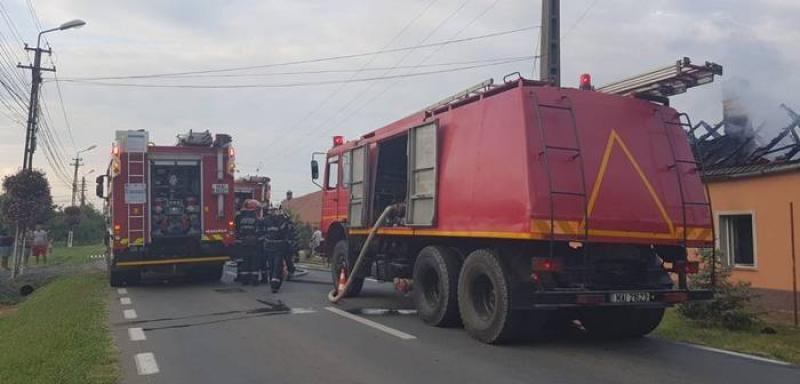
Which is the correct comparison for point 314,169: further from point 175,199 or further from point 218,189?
point 175,199

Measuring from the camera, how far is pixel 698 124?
50.6 feet

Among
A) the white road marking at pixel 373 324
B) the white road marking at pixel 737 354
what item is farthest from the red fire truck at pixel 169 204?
the white road marking at pixel 737 354

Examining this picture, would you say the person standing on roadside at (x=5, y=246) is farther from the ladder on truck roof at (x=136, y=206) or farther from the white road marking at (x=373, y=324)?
the white road marking at (x=373, y=324)

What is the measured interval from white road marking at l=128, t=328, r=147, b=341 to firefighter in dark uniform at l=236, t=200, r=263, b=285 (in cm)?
592

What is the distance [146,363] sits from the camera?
22.7 ft

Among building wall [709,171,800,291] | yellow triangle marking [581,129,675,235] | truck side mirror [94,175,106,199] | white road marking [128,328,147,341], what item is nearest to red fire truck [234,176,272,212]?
truck side mirror [94,175,106,199]

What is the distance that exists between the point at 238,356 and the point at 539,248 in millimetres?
3388

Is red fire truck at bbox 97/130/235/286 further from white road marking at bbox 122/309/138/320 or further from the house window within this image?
the house window

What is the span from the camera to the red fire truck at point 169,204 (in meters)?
14.0

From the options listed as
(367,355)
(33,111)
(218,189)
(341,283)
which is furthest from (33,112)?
(367,355)

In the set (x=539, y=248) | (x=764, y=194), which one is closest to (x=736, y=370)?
(x=539, y=248)

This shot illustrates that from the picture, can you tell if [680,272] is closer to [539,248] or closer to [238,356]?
[539,248]

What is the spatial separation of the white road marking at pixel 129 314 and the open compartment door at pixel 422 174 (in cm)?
433

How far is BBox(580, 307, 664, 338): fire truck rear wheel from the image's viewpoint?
8.34 meters
